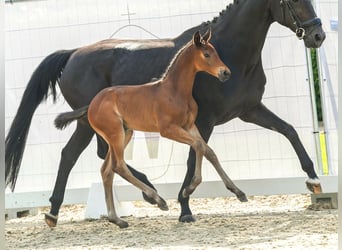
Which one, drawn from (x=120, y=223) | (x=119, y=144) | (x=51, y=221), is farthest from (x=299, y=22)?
(x=51, y=221)

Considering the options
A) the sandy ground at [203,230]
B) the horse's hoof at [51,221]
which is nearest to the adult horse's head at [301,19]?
the sandy ground at [203,230]

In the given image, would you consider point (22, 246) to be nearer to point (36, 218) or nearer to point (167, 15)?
point (36, 218)

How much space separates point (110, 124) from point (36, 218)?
215 centimetres

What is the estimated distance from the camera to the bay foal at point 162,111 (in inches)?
193

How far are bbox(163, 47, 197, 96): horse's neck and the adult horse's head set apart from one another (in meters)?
0.76

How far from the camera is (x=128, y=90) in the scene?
5.15 m

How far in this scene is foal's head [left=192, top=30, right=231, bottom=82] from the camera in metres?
4.82

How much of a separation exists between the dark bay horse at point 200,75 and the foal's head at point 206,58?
1.45 feet

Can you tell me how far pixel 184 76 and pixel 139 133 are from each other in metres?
1.89

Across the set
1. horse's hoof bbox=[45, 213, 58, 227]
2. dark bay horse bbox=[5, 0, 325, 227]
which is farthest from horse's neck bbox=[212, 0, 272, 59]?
horse's hoof bbox=[45, 213, 58, 227]

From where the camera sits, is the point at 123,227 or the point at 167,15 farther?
the point at 167,15

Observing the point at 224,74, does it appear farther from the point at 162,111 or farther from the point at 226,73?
the point at 162,111

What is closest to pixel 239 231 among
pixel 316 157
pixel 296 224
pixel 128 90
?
pixel 296 224

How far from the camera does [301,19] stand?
5.05m
